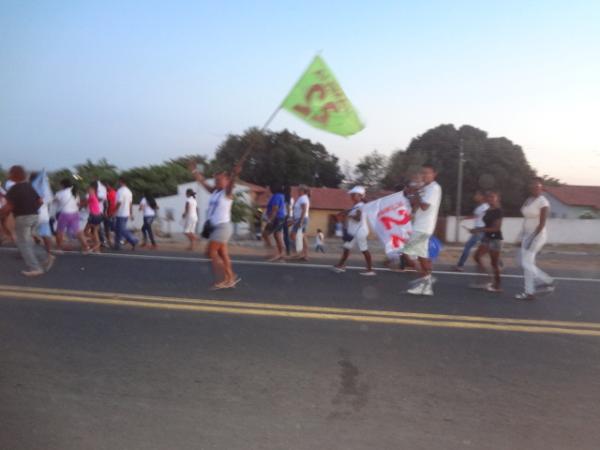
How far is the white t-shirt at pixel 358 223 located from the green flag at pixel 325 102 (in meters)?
3.09

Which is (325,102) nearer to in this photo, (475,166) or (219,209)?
(219,209)

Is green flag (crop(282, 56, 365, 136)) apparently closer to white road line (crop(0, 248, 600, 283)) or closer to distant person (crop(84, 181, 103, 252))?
white road line (crop(0, 248, 600, 283))

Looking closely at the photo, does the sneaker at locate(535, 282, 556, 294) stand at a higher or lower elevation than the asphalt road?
higher

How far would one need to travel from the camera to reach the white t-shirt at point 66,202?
12.0 m

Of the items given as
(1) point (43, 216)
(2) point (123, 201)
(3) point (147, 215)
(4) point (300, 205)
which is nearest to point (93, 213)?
(2) point (123, 201)

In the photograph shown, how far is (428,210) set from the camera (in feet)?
26.5

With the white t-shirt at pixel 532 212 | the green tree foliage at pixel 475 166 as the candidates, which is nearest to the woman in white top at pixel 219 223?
the white t-shirt at pixel 532 212

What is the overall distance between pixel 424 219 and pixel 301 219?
4.65m

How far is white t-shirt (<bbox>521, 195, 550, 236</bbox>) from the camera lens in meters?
8.23

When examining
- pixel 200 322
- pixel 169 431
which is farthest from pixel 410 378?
pixel 200 322

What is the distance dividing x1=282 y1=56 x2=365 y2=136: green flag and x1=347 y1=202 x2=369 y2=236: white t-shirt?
3090 millimetres

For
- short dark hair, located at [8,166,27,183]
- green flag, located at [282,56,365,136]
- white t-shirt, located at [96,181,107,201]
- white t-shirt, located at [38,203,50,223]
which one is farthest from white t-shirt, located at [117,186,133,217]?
green flag, located at [282,56,365,136]

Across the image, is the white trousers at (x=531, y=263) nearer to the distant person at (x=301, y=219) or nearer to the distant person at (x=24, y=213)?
the distant person at (x=301, y=219)

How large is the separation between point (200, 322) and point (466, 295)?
410cm
